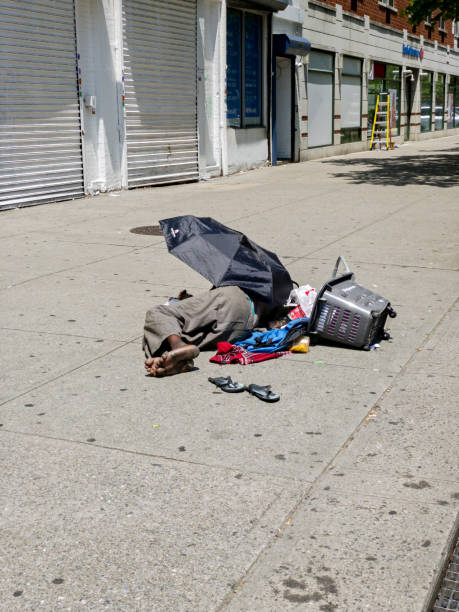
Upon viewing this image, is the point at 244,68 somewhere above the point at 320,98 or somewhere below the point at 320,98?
above

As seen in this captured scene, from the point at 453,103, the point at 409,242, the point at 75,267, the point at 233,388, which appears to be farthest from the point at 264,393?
the point at 453,103

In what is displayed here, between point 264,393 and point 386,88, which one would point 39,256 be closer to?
point 264,393

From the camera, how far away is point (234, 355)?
5.15 meters

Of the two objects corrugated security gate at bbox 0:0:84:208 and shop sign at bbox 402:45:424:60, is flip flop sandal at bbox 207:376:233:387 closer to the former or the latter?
corrugated security gate at bbox 0:0:84:208

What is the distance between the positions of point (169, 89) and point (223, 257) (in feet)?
39.4

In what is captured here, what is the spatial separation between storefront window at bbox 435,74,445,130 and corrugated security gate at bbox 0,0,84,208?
3001 centimetres

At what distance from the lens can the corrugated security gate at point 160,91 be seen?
15391 millimetres

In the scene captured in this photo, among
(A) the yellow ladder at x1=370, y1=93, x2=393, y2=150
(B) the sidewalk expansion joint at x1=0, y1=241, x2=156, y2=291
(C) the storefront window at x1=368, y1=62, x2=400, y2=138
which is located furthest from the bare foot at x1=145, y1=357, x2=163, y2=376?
(C) the storefront window at x1=368, y1=62, x2=400, y2=138

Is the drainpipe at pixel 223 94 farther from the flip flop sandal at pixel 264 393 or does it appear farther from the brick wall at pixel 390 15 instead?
the flip flop sandal at pixel 264 393

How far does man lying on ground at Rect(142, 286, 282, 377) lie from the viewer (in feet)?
16.7

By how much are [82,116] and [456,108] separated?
3523 centimetres

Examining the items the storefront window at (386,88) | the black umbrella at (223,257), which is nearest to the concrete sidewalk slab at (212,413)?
the black umbrella at (223,257)

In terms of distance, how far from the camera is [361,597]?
264 centimetres

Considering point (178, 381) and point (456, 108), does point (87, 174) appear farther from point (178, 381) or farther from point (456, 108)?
point (456, 108)
